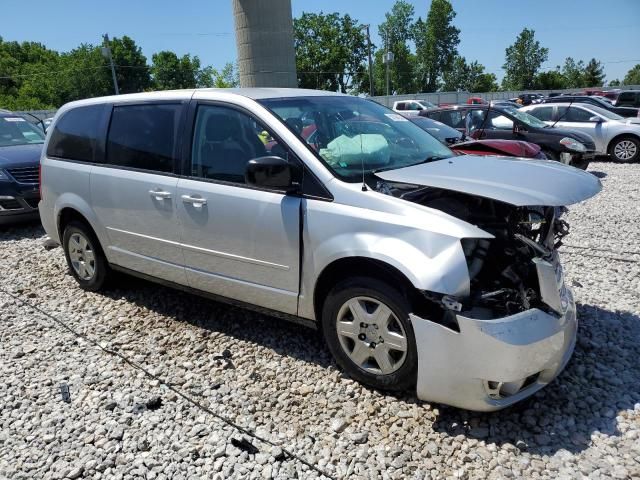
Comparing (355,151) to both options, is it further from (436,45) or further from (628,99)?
(436,45)

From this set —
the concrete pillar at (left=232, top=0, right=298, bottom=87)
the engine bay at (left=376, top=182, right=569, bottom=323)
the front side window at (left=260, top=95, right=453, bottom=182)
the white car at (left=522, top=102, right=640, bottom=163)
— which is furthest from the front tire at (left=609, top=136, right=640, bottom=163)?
the engine bay at (left=376, top=182, right=569, bottom=323)

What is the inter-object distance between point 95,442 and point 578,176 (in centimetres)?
325

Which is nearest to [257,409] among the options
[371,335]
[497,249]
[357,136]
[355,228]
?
[371,335]

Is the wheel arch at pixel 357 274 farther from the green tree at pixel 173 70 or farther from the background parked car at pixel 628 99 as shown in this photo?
the green tree at pixel 173 70

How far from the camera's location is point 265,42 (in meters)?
11.2

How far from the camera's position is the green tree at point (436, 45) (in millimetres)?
87312

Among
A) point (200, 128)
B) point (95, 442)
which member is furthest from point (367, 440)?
point (200, 128)

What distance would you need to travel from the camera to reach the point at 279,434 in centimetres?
282

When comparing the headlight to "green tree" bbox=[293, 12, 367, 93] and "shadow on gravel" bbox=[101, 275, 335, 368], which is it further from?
"green tree" bbox=[293, 12, 367, 93]

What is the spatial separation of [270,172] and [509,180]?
1.40 metres

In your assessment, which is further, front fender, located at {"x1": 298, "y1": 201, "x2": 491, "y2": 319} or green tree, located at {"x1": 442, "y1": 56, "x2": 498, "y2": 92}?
green tree, located at {"x1": 442, "y1": 56, "x2": 498, "y2": 92}

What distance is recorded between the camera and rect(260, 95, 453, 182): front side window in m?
3.30

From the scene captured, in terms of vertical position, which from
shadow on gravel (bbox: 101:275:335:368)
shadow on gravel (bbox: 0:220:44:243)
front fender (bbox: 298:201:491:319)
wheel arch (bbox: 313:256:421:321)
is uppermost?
front fender (bbox: 298:201:491:319)

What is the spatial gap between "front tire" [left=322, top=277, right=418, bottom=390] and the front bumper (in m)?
0.13
